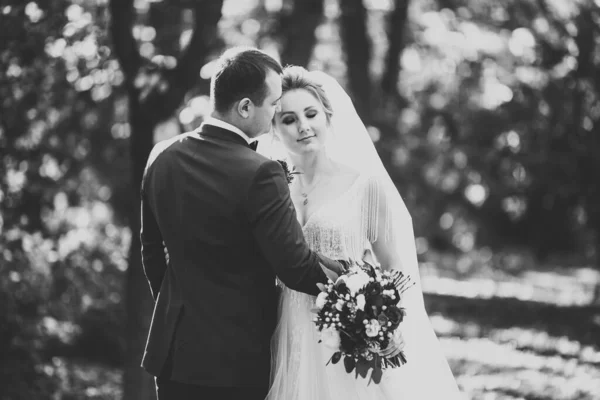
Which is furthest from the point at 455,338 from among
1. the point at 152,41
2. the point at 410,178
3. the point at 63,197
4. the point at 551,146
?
the point at 152,41

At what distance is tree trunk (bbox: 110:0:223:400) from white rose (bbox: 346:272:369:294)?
2.03 m

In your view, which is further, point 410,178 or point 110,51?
point 410,178

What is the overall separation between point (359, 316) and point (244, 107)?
100 centimetres

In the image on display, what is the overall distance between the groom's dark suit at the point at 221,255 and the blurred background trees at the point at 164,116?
162cm

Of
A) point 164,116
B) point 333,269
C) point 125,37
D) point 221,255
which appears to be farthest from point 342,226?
point 125,37

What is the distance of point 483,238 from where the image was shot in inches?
864

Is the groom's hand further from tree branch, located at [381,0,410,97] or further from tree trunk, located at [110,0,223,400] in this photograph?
tree branch, located at [381,0,410,97]

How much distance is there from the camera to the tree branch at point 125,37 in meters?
4.62

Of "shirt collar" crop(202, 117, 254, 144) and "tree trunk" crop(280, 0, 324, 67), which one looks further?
"tree trunk" crop(280, 0, 324, 67)

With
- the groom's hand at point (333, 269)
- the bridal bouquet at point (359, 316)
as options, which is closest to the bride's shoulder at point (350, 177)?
the groom's hand at point (333, 269)

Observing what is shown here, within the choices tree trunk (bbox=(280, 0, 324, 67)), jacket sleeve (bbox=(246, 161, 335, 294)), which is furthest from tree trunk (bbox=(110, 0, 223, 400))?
tree trunk (bbox=(280, 0, 324, 67))

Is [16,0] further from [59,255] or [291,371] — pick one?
[291,371]

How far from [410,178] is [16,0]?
653cm

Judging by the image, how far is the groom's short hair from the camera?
122 inches
